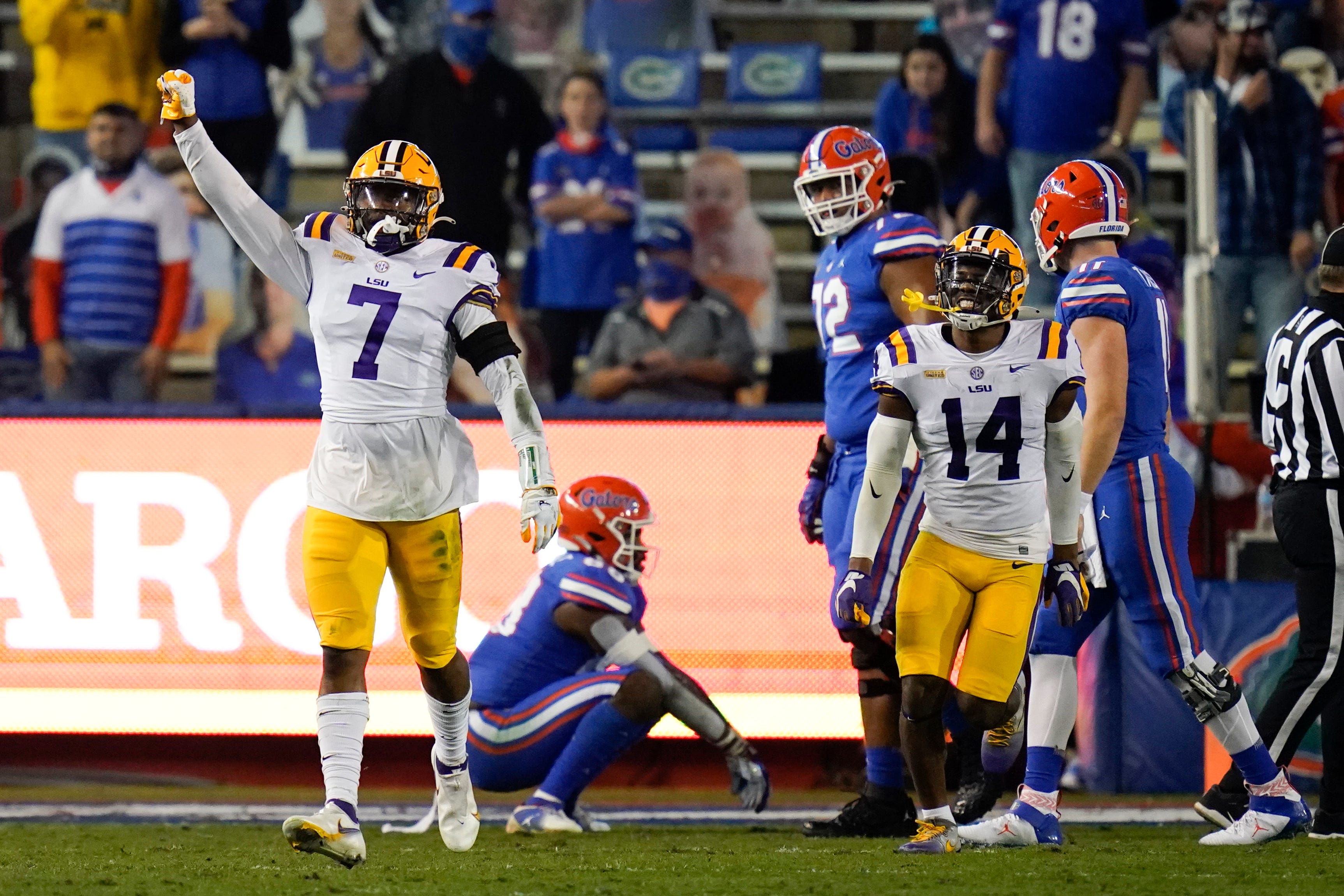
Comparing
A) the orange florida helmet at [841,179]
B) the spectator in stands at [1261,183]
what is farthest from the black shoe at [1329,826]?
the spectator in stands at [1261,183]

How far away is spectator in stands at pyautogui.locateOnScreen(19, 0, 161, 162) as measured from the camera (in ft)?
28.4

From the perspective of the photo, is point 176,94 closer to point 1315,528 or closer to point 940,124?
point 1315,528

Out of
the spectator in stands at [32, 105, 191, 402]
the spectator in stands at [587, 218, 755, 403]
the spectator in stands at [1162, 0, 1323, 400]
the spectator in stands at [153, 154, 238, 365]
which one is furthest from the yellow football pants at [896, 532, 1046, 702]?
the spectator in stands at [153, 154, 238, 365]

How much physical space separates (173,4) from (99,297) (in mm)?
1604

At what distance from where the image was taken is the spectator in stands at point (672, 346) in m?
7.69

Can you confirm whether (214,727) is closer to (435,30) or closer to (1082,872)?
(1082,872)

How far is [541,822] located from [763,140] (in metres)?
5.22

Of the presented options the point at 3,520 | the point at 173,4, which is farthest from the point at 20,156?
the point at 3,520

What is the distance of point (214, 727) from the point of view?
669 centimetres

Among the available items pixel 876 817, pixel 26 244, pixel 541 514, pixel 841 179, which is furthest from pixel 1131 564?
pixel 26 244

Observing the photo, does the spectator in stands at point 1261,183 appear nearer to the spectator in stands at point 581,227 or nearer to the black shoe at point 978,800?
the spectator in stands at point 581,227

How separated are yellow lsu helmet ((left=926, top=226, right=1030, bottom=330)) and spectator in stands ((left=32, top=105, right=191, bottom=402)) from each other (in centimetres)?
438

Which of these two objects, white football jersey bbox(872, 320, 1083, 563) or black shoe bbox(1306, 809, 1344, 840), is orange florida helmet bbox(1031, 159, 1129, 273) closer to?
white football jersey bbox(872, 320, 1083, 563)

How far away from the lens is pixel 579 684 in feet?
18.7
